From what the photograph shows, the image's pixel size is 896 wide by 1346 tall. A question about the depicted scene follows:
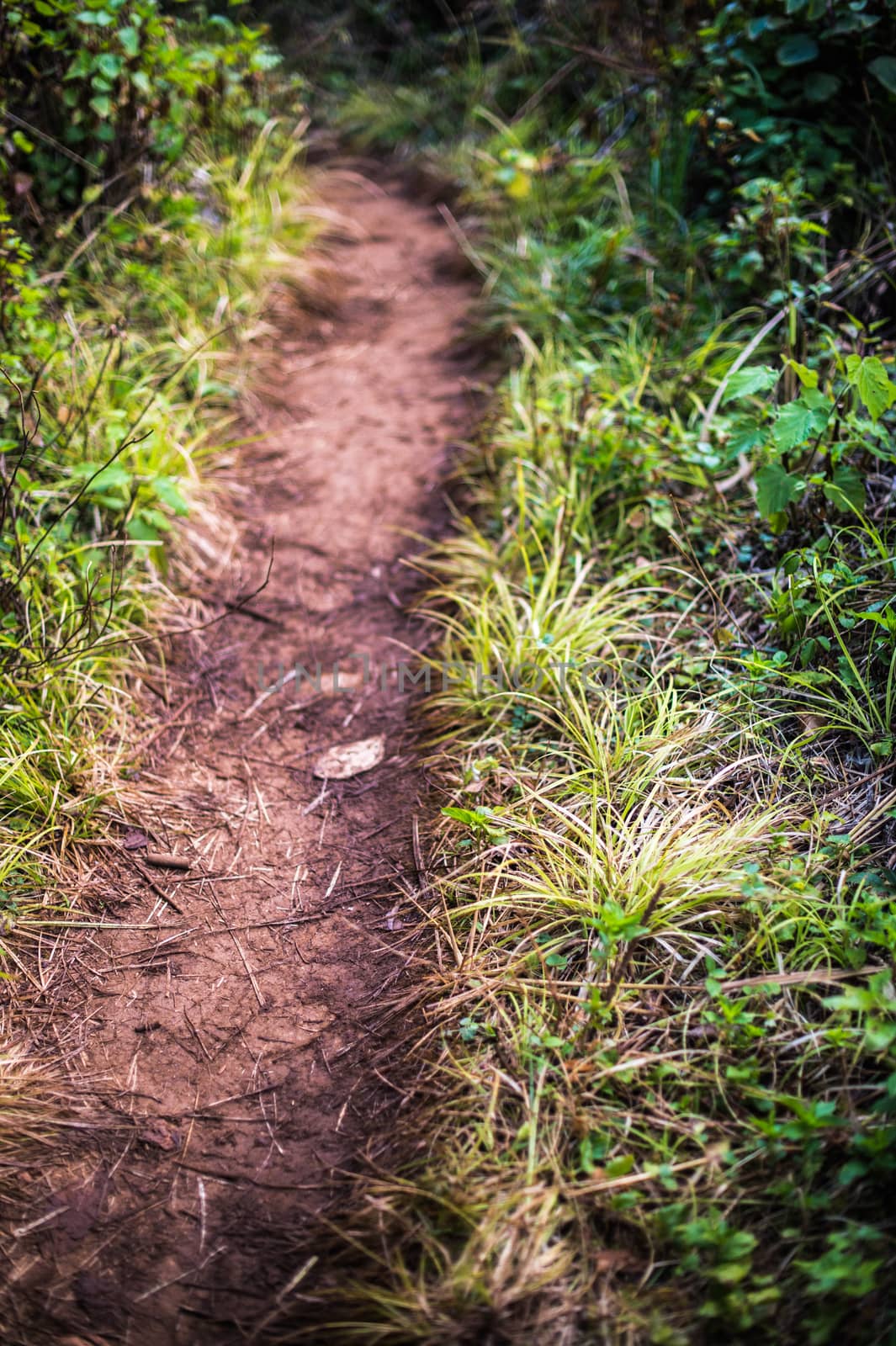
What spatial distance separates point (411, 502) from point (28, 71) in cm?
198

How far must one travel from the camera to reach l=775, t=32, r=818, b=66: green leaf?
282 centimetres

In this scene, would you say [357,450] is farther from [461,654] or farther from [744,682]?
[744,682]

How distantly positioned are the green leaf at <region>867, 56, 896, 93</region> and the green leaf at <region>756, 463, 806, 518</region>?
151 centimetres

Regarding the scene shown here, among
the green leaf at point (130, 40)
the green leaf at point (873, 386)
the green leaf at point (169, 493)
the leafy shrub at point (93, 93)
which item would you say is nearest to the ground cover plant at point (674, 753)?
the green leaf at point (873, 386)

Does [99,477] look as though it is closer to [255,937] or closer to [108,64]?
[255,937]

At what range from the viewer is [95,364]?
294cm

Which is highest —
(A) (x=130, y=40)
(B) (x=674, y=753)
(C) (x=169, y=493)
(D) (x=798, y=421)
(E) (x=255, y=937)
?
(A) (x=130, y=40)

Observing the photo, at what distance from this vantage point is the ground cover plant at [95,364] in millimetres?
2074

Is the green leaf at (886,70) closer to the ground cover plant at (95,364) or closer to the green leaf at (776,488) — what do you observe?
the green leaf at (776,488)

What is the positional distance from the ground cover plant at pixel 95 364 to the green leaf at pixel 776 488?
1583 millimetres

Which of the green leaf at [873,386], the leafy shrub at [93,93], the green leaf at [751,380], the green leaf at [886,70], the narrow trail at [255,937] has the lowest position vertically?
the narrow trail at [255,937]

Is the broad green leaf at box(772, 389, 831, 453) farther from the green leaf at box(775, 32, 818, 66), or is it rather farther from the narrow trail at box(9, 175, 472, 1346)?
the green leaf at box(775, 32, 818, 66)

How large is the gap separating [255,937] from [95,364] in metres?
2.08

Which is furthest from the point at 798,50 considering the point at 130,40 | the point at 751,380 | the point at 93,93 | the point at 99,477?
the point at 99,477
